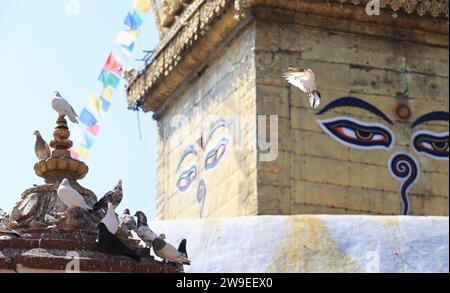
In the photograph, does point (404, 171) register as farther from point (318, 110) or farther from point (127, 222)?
point (127, 222)

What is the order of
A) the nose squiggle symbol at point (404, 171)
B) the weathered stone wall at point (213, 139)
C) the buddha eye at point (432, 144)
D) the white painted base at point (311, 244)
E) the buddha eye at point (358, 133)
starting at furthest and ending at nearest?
the buddha eye at point (432, 144)
the nose squiggle symbol at point (404, 171)
the buddha eye at point (358, 133)
the weathered stone wall at point (213, 139)
the white painted base at point (311, 244)

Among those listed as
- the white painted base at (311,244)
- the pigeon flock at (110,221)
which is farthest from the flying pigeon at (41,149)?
the white painted base at (311,244)

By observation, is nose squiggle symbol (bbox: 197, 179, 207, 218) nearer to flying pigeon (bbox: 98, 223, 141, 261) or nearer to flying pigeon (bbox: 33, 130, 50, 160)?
flying pigeon (bbox: 33, 130, 50, 160)

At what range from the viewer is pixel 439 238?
71.3 feet

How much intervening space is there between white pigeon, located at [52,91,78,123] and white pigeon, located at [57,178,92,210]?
4.01 feet

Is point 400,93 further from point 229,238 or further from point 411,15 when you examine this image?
point 229,238

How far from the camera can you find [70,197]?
14734 millimetres

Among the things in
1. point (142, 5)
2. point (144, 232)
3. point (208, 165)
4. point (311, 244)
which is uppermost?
point (142, 5)

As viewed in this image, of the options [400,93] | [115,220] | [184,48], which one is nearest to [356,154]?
[400,93]

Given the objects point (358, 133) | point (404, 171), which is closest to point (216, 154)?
point (358, 133)

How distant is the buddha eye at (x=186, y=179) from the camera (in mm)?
27736

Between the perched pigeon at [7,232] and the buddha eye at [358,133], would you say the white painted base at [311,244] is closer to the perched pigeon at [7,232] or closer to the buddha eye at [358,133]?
the buddha eye at [358,133]

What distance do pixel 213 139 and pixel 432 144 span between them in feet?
10.7

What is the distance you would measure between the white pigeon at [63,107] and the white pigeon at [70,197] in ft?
4.01
